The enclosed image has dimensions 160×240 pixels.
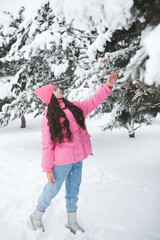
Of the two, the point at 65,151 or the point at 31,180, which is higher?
the point at 65,151

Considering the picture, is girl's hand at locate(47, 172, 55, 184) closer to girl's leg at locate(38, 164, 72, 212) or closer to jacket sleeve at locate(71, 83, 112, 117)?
girl's leg at locate(38, 164, 72, 212)

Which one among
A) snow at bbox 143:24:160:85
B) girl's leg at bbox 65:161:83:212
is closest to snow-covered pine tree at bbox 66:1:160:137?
snow at bbox 143:24:160:85

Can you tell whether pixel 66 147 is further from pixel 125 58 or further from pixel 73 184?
pixel 125 58

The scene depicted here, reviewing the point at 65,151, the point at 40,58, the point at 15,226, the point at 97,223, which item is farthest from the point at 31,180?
the point at 40,58

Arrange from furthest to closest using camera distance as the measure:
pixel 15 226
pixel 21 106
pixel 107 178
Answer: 1. pixel 21 106
2. pixel 107 178
3. pixel 15 226

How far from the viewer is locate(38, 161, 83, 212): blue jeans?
6.75ft

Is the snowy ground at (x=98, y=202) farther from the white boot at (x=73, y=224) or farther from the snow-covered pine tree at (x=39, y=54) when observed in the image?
the snow-covered pine tree at (x=39, y=54)

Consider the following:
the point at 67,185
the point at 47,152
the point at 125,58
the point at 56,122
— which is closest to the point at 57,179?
the point at 67,185

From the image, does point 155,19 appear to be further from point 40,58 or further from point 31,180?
point 40,58

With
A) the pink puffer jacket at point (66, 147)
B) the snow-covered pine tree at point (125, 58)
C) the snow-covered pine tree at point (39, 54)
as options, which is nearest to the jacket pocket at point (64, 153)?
the pink puffer jacket at point (66, 147)

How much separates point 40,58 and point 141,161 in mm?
4887

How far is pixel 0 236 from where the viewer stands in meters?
2.18

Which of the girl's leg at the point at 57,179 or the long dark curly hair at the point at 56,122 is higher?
the long dark curly hair at the point at 56,122

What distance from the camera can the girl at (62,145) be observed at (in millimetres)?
1985
